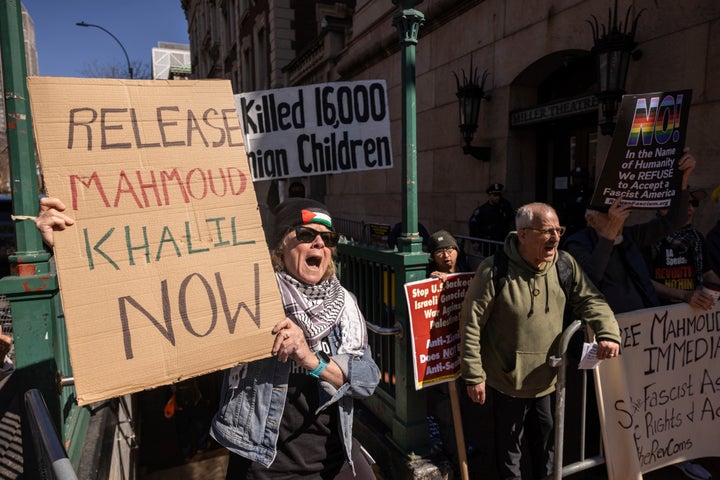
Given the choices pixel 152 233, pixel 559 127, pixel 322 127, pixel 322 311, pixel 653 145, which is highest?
pixel 559 127

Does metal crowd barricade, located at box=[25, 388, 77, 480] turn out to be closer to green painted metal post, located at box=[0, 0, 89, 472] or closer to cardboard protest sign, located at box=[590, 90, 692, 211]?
green painted metal post, located at box=[0, 0, 89, 472]

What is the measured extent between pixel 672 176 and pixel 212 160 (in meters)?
2.77

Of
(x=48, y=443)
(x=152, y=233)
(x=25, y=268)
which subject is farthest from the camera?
(x=25, y=268)

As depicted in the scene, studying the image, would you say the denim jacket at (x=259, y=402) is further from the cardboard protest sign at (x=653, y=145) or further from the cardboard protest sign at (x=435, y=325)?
the cardboard protest sign at (x=653, y=145)

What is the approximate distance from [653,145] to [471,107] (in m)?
5.81

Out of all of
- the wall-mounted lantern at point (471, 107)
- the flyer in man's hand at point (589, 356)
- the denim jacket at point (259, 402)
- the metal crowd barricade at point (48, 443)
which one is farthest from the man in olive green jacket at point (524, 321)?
the wall-mounted lantern at point (471, 107)

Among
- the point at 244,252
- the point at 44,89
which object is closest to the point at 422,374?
the point at 244,252

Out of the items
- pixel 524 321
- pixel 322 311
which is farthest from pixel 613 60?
pixel 322 311

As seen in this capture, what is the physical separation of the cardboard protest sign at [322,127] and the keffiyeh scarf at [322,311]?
1.48m

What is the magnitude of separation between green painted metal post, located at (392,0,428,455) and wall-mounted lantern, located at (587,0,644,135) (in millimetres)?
3773

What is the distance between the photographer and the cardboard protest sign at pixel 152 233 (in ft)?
5.16

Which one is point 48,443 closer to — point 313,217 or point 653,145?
point 313,217

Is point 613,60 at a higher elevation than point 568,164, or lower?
higher

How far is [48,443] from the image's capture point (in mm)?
1416
